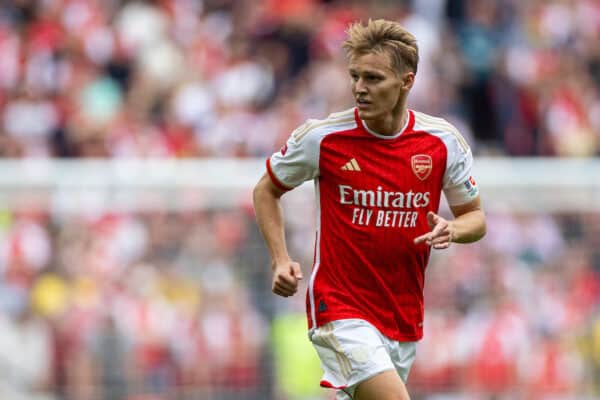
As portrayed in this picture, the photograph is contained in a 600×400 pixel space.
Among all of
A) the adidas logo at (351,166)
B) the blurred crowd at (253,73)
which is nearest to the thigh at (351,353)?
the adidas logo at (351,166)

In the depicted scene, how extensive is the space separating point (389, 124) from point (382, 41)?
0.46m

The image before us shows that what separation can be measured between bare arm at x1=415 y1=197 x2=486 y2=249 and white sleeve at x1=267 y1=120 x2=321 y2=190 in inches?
27.7

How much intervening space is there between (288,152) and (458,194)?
903 millimetres

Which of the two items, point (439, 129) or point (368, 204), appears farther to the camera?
point (439, 129)

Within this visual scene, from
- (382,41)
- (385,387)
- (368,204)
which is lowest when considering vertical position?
(385,387)

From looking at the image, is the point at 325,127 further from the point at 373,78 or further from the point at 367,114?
the point at 373,78

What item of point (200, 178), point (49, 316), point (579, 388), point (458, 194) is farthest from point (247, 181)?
point (458, 194)

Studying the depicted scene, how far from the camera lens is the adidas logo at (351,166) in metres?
7.71

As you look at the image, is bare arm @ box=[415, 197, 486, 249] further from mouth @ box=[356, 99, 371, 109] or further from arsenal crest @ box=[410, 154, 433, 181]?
mouth @ box=[356, 99, 371, 109]

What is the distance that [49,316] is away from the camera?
13953 millimetres

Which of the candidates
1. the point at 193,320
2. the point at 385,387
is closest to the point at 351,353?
the point at 385,387

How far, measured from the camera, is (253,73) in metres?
17.6

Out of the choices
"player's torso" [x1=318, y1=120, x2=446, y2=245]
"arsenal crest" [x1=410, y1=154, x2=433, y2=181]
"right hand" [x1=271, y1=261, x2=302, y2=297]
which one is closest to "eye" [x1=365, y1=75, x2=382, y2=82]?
"player's torso" [x1=318, y1=120, x2=446, y2=245]

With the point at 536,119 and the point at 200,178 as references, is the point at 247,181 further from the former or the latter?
the point at 536,119
